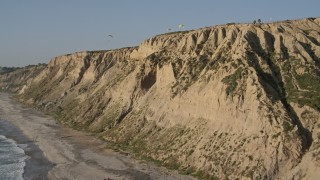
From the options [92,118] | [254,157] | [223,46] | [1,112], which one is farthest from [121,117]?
[1,112]

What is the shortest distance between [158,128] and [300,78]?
828 inches

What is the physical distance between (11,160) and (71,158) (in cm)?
787

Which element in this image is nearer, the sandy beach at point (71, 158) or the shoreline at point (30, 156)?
the sandy beach at point (71, 158)

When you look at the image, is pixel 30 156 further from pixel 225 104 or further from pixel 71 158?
pixel 225 104

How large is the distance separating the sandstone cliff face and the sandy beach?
285 cm

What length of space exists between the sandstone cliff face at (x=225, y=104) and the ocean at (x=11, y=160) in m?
13.5

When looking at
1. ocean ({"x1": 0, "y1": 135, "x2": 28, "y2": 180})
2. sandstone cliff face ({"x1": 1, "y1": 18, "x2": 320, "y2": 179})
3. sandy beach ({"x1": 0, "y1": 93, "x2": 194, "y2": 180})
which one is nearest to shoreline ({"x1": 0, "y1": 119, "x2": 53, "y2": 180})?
sandy beach ({"x1": 0, "y1": 93, "x2": 194, "y2": 180})

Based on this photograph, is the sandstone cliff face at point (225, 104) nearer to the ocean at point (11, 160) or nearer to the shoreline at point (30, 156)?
the shoreline at point (30, 156)

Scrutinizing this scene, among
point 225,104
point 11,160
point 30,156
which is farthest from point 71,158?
point 225,104

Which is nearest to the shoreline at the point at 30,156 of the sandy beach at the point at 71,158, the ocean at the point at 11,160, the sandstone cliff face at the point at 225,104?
the sandy beach at the point at 71,158

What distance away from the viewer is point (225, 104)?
58375 millimetres

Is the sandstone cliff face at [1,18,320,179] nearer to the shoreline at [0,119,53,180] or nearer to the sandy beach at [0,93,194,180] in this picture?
the sandy beach at [0,93,194,180]

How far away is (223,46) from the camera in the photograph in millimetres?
68938

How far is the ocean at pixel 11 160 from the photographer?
2206 inches
